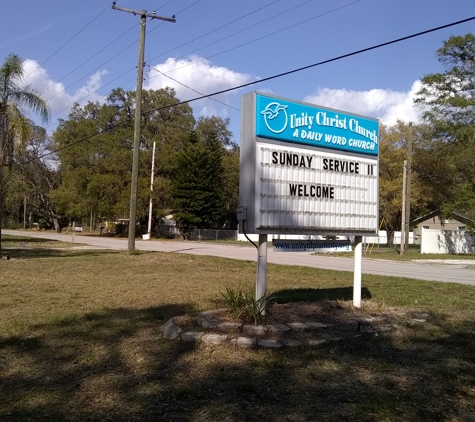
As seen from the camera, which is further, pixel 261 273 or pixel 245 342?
pixel 261 273

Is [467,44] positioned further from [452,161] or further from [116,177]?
[116,177]

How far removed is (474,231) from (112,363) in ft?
96.2

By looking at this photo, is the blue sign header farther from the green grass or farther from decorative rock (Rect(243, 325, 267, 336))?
the green grass

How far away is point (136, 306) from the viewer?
9531mm

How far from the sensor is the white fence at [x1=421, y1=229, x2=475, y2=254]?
37188 mm

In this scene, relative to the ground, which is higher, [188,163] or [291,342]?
[188,163]

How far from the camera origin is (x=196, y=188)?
54.3m

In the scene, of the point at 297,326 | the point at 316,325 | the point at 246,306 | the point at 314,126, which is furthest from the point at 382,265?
the point at 246,306

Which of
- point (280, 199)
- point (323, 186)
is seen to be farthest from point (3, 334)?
point (323, 186)

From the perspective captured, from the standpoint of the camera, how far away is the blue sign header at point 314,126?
782 centimetres

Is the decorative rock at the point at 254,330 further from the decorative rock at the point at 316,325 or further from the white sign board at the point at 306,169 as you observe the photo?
the white sign board at the point at 306,169

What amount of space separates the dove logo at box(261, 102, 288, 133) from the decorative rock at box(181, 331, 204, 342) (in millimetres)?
3186

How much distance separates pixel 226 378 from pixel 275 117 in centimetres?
411

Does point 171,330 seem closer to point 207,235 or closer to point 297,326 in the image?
point 297,326
